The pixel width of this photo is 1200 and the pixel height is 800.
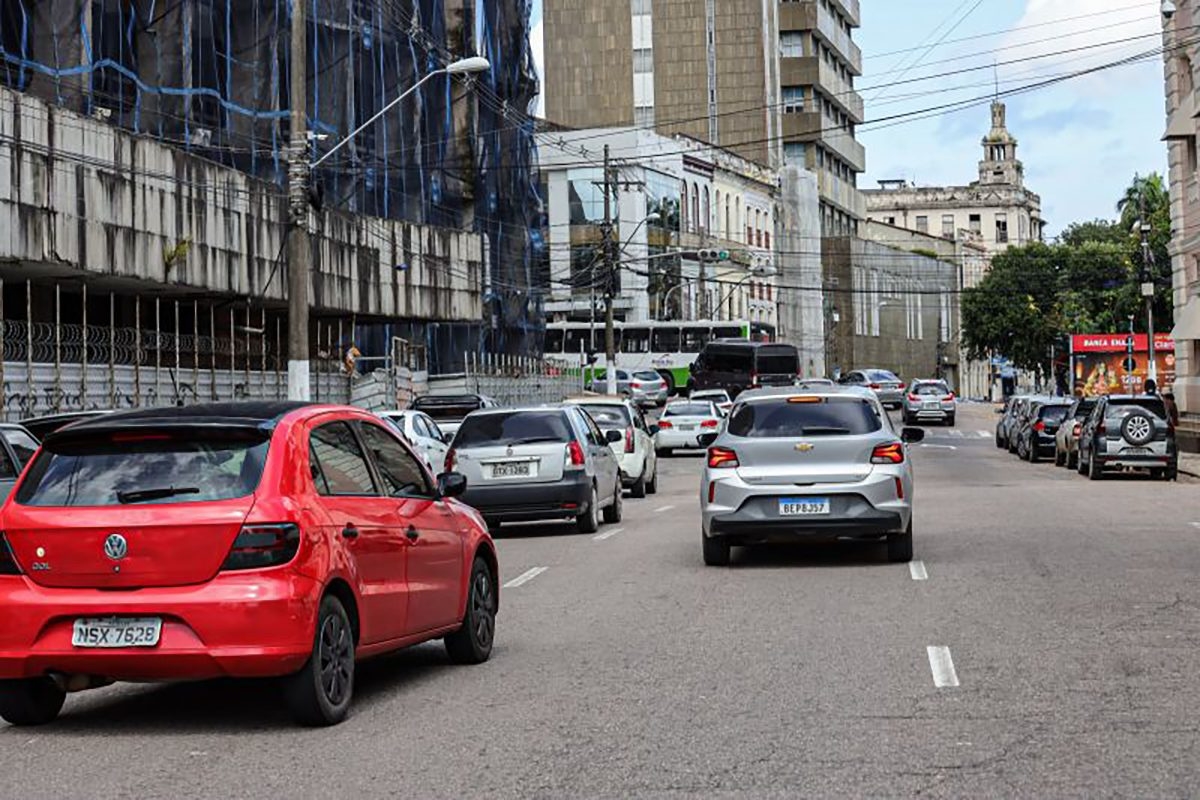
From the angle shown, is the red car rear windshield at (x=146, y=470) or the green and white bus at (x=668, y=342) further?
the green and white bus at (x=668, y=342)

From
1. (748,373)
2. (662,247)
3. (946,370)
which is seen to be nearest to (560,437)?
(748,373)

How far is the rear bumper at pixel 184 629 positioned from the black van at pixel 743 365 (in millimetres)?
70240

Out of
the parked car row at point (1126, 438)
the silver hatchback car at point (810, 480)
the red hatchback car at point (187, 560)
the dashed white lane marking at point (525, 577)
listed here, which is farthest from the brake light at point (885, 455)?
the parked car row at point (1126, 438)

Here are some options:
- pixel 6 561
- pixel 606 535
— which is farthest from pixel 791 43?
pixel 6 561

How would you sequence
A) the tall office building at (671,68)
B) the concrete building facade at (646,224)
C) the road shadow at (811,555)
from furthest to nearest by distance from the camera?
the tall office building at (671,68) < the concrete building facade at (646,224) < the road shadow at (811,555)

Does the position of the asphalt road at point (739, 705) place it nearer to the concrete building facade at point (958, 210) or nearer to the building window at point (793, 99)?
the building window at point (793, 99)

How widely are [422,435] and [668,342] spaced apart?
57.1m

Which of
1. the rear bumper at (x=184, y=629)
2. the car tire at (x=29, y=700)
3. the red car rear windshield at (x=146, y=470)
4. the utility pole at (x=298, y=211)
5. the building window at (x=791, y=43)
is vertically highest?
the building window at (x=791, y=43)

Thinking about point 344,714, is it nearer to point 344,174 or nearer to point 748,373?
point 344,174

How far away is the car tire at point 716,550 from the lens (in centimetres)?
1770

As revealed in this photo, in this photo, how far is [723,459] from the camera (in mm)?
17688

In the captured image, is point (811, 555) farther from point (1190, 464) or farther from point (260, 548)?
point (1190, 464)

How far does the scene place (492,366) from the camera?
213 feet

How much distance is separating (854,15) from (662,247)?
1771 inches
